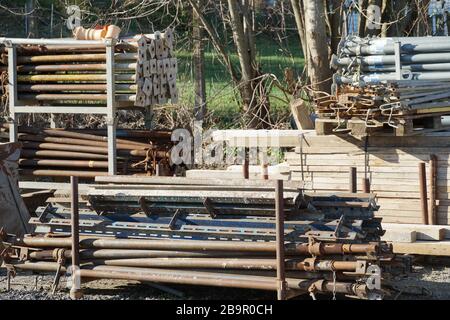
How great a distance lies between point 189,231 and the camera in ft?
30.0

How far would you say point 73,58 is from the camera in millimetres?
13484

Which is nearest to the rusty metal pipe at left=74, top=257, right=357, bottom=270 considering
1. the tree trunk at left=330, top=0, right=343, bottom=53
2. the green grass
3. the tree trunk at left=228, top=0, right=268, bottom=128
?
the tree trunk at left=228, top=0, right=268, bottom=128

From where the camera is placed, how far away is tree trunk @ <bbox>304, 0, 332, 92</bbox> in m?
14.9

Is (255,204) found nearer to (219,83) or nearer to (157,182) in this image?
(157,182)

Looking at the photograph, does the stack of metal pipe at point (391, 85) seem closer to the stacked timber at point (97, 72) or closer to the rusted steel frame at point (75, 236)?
the stacked timber at point (97, 72)

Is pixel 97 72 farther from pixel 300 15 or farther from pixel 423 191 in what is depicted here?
pixel 423 191

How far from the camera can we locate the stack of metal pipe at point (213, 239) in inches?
338

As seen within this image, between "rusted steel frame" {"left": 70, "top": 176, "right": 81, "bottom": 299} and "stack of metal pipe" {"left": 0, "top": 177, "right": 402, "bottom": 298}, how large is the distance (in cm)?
9

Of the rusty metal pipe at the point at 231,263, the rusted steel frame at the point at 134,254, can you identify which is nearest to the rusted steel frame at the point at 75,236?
the rusted steel frame at the point at 134,254

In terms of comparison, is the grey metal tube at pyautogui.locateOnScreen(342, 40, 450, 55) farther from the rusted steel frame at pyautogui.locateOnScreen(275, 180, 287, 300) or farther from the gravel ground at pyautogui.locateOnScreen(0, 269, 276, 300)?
the rusted steel frame at pyautogui.locateOnScreen(275, 180, 287, 300)

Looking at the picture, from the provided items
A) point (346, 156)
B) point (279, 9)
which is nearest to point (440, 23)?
point (279, 9)

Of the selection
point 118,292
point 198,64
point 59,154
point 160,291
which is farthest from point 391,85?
point 198,64

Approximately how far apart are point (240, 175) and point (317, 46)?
3690mm

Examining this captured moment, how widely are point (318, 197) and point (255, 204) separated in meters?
0.65
